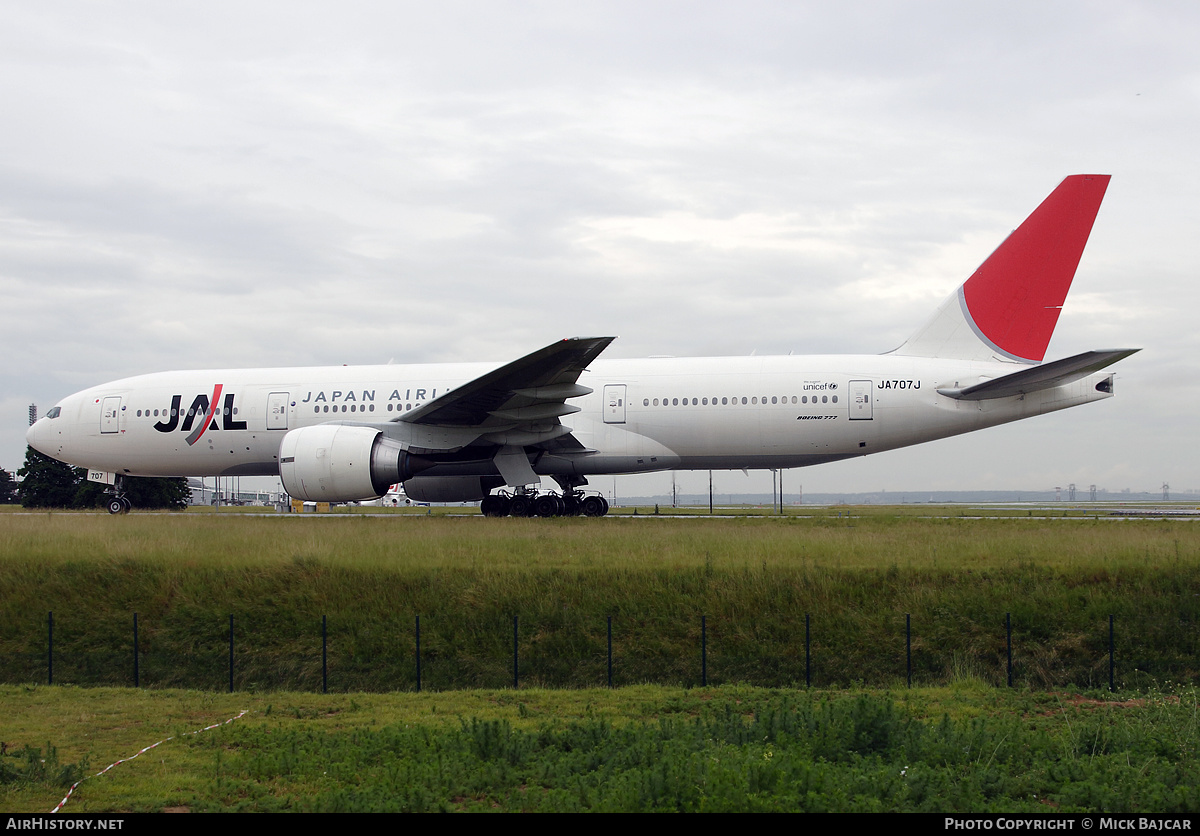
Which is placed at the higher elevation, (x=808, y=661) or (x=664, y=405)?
(x=664, y=405)

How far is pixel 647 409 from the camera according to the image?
25172 millimetres

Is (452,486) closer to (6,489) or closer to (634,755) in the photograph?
(634,755)

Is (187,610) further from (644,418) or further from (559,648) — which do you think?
(644,418)

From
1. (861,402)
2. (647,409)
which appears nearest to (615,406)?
(647,409)

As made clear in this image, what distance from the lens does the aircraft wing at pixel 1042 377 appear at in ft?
68.4

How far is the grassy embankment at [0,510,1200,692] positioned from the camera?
14.0m

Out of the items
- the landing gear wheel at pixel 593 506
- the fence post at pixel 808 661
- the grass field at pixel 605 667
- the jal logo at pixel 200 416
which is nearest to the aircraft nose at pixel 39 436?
the jal logo at pixel 200 416

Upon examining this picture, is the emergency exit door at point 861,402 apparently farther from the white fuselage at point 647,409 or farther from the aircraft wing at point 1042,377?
the aircraft wing at point 1042,377

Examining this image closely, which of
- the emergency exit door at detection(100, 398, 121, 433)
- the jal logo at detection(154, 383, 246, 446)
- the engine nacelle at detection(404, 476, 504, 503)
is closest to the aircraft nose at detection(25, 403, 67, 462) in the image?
the emergency exit door at detection(100, 398, 121, 433)

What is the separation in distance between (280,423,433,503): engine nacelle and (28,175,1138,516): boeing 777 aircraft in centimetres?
4

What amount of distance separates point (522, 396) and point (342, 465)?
470 cm

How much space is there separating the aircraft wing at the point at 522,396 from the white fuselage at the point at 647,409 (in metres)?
1.37

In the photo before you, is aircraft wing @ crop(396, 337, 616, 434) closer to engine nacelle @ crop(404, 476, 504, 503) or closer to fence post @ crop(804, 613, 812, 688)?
engine nacelle @ crop(404, 476, 504, 503)
